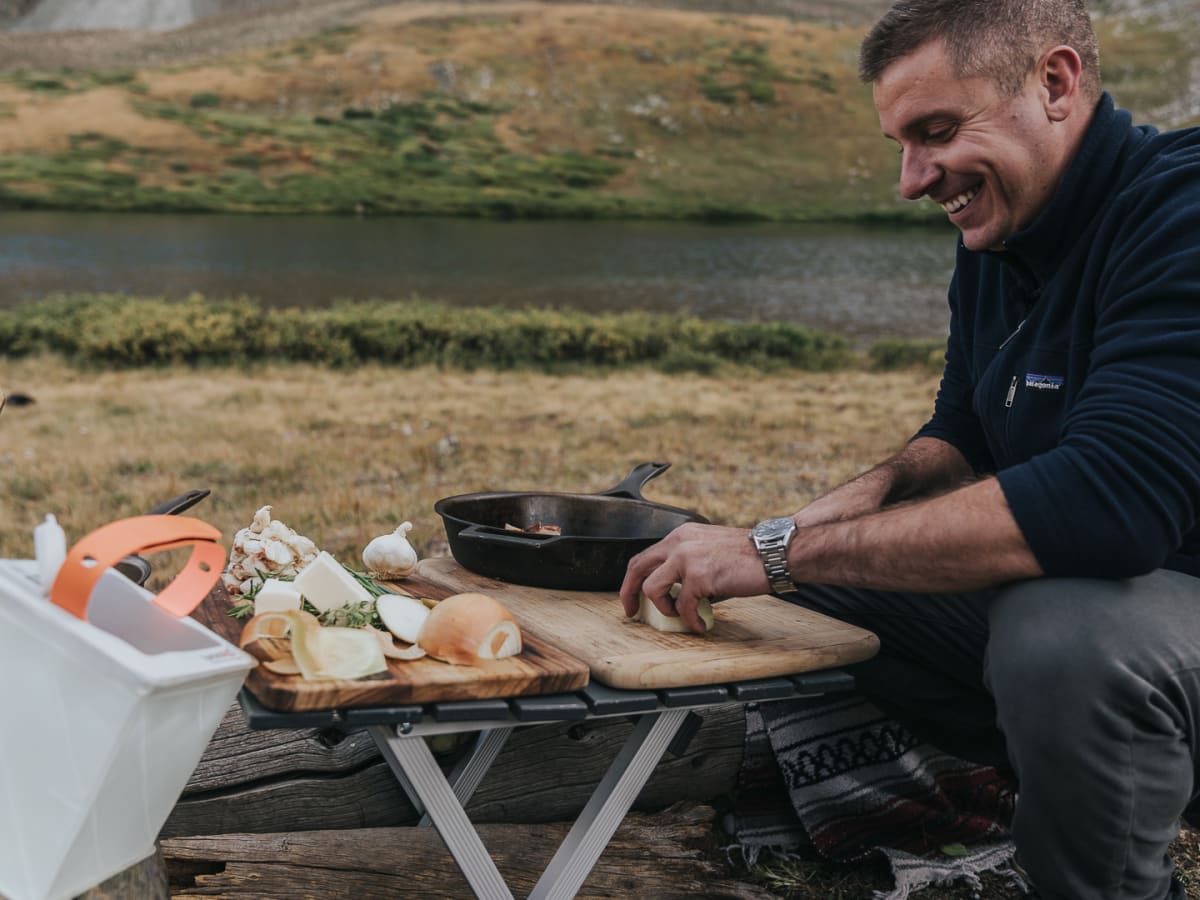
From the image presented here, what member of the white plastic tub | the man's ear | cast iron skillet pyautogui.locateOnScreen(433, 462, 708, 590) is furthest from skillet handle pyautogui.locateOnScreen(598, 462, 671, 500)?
the white plastic tub

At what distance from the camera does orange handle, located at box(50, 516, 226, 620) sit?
1.30m

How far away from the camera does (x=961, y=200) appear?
84.6 inches

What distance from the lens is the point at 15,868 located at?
1377mm

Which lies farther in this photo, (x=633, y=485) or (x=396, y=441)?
(x=396, y=441)

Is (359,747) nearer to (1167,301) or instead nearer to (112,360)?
(1167,301)

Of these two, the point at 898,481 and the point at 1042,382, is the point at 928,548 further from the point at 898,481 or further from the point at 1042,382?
the point at 898,481

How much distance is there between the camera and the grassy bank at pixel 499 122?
46625 millimetres

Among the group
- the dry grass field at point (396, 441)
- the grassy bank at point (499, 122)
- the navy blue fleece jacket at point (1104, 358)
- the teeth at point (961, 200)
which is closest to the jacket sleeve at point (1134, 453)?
the navy blue fleece jacket at point (1104, 358)

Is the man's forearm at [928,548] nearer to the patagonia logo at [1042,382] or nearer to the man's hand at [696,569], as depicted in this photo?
the man's hand at [696,569]

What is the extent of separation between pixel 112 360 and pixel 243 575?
10438mm

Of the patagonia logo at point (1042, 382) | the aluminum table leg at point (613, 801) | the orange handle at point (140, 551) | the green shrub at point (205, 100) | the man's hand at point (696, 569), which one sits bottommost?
the green shrub at point (205, 100)

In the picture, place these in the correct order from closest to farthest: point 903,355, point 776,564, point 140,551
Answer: point 140,551, point 776,564, point 903,355

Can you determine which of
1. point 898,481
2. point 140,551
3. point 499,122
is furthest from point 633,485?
point 499,122

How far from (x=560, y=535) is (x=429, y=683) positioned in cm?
69
